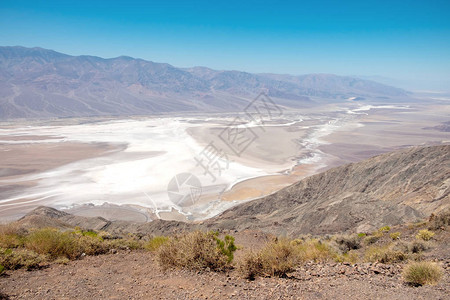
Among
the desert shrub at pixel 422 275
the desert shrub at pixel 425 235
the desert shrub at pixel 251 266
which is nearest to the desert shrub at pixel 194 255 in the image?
the desert shrub at pixel 251 266

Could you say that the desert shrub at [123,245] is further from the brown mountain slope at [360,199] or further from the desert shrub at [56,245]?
the brown mountain slope at [360,199]

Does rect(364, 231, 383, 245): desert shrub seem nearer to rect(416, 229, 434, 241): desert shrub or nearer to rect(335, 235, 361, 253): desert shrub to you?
rect(335, 235, 361, 253): desert shrub

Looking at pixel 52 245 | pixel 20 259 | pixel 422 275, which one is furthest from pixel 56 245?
pixel 422 275

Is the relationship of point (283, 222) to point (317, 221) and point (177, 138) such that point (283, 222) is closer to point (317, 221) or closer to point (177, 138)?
point (317, 221)

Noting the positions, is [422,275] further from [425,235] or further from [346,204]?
[346,204]

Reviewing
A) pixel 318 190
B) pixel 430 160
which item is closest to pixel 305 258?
pixel 318 190

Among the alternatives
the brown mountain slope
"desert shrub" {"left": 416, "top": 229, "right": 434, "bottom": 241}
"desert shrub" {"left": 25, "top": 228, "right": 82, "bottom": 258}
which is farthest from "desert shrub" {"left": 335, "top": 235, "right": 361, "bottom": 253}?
"desert shrub" {"left": 25, "top": 228, "right": 82, "bottom": 258}
